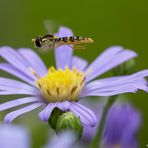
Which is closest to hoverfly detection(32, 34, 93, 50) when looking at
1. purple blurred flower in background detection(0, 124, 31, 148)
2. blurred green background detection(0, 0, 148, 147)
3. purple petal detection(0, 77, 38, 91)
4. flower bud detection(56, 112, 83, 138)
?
purple petal detection(0, 77, 38, 91)

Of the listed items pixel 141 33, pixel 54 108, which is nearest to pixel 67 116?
pixel 54 108

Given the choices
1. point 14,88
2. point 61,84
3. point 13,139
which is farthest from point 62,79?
point 13,139

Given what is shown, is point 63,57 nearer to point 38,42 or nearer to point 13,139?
point 38,42

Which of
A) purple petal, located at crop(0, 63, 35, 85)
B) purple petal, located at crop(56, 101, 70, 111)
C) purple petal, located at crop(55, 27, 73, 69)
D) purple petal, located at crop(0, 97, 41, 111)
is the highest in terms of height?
purple petal, located at crop(55, 27, 73, 69)

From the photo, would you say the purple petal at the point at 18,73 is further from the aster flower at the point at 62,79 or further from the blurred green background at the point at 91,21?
the blurred green background at the point at 91,21

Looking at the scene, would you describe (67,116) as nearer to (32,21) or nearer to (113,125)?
(113,125)

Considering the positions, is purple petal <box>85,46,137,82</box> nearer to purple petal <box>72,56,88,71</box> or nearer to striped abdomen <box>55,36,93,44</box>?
purple petal <box>72,56,88,71</box>
